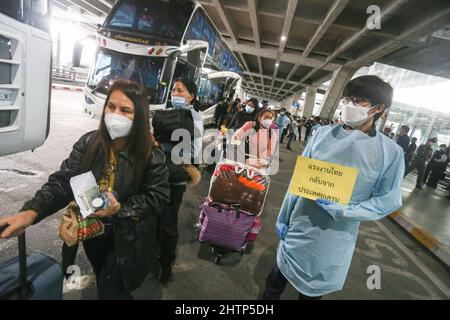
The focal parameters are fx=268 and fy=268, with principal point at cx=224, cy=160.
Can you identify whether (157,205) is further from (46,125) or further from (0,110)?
(46,125)

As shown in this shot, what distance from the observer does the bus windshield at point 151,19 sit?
7.24m

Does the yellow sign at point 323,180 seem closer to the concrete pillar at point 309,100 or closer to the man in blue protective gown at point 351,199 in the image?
the man in blue protective gown at point 351,199

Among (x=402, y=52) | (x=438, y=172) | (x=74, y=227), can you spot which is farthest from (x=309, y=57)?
(x=74, y=227)

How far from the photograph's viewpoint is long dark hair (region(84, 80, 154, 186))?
1735mm

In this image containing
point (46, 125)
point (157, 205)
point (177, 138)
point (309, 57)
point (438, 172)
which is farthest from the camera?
point (309, 57)

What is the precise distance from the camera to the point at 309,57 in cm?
1848

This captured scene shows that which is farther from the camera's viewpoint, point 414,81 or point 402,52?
point 414,81

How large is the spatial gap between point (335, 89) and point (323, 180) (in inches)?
736

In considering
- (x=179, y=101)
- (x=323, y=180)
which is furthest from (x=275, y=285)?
(x=179, y=101)

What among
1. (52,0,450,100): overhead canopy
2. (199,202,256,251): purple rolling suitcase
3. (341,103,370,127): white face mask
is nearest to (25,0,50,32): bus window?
(199,202,256,251): purple rolling suitcase

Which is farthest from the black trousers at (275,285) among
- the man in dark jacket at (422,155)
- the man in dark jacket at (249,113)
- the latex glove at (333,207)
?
the man in dark jacket at (422,155)

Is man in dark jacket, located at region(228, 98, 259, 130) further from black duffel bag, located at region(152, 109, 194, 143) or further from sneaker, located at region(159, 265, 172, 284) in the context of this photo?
sneaker, located at region(159, 265, 172, 284)
